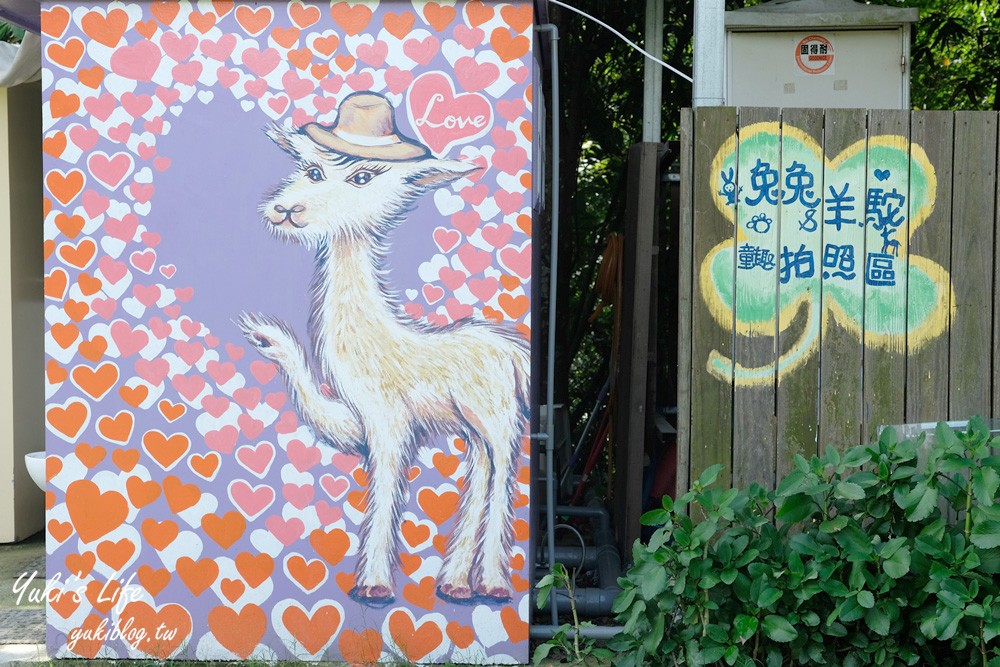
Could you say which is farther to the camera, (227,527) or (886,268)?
(227,527)

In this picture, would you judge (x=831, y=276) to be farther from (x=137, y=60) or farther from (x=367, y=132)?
(x=137, y=60)

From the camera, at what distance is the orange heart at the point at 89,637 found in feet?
12.4

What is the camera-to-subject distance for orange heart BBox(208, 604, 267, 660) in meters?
3.76

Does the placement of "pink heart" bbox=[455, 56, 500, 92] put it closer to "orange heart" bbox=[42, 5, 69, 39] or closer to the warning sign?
"orange heart" bbox=[42, 5, 69, 39]

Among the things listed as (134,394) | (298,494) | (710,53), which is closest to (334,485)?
(298,494)

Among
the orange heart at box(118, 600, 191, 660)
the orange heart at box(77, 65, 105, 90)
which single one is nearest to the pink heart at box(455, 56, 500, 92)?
the orange heart at box(77, 65, 105, 90)

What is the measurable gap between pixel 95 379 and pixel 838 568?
299cm

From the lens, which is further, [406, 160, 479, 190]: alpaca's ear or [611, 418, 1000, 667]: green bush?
[406, 160, 479, 190]: alpaca's ear

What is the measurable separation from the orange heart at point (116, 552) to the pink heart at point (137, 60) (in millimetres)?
1913

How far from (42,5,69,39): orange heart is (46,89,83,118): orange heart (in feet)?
0.77

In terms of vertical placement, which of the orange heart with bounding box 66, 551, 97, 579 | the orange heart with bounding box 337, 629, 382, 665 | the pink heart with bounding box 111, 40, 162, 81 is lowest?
the orange heart with bounding box 337, 629, 382, 665

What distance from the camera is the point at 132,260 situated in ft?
12.4

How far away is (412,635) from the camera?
3740 millimetres

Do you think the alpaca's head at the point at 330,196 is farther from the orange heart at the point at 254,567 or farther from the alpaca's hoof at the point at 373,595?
the alpaca's hoof at the point at 373,595
